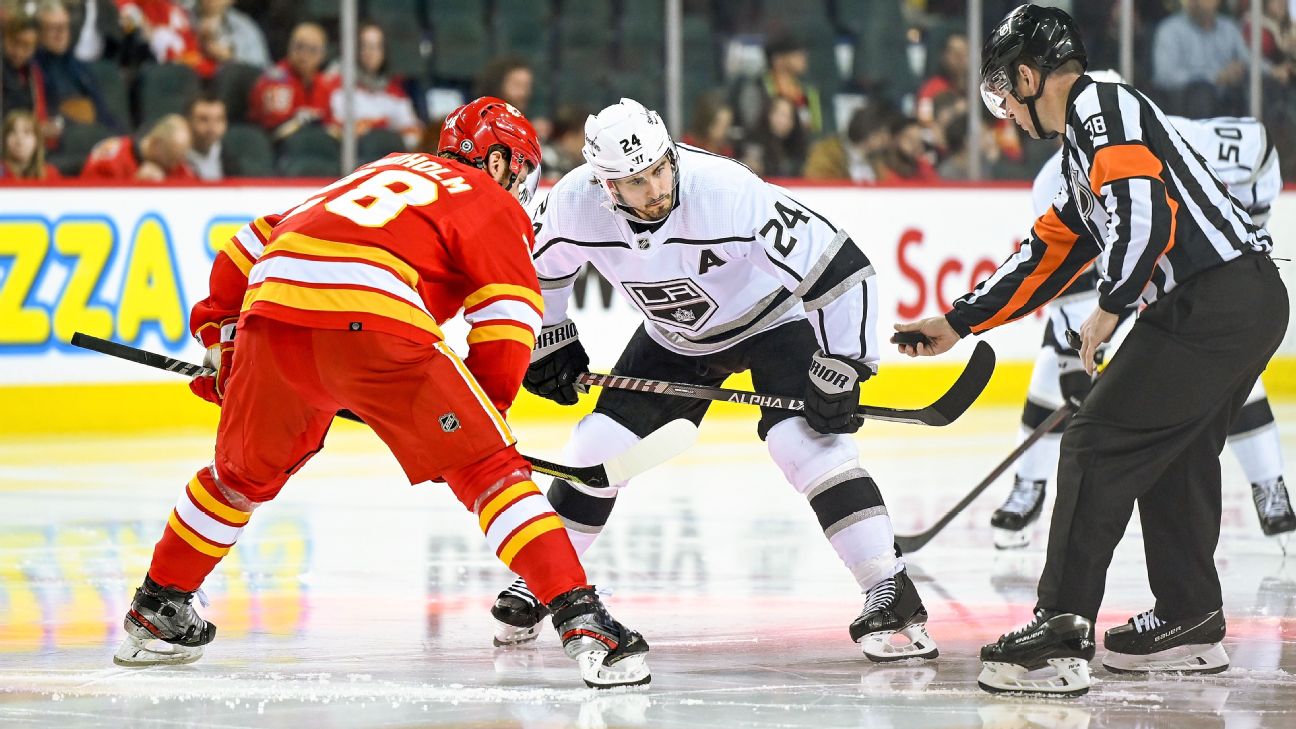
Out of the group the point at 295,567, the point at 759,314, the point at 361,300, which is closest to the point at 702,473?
the point at 295,567

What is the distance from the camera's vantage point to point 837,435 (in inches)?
147

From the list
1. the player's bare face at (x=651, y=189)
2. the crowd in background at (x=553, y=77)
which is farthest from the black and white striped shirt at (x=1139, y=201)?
the crowd in background at (x=553, y=77)

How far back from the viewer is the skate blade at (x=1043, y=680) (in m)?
3.23

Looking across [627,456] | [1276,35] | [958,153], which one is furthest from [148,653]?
[1276,35]

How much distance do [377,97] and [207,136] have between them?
0.75m

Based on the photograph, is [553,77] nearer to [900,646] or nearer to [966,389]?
[966,389]

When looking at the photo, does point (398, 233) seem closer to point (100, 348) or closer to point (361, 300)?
point (361, 300)

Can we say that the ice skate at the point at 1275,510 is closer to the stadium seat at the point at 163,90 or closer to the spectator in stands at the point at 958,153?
the spectator in stands at the point at 958,153

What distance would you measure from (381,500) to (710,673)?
266 cm

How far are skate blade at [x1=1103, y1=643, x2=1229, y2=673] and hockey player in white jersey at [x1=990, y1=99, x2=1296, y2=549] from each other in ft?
5.16

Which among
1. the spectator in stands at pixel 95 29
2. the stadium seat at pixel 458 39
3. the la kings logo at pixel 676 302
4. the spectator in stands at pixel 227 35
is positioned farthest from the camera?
the stadium seat at pixel 458 39

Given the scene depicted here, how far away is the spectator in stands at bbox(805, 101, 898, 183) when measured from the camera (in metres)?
8.81

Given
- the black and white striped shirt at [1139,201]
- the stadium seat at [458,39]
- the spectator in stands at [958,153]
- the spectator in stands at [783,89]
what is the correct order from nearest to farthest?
the black and white striped shirt at [1139,201]
the stadium seat at [458,39]
the spectator in stands at [783,89]
the spectator in stands at [958,153]

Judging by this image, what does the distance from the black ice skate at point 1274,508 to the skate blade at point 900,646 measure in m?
1.77
